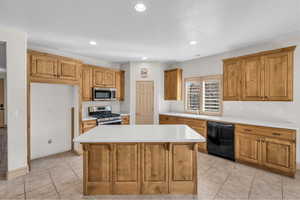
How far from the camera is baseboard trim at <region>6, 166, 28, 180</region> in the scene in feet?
9.09

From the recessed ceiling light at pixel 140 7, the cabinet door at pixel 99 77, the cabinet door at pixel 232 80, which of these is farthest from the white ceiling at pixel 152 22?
the cabinet door at pixel 99 77

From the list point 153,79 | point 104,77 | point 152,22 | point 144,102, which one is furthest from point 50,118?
point 152,22

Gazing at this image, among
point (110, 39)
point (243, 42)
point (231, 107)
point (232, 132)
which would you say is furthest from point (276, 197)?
point (110, 39)

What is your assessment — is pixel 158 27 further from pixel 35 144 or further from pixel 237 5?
pixel 35 144

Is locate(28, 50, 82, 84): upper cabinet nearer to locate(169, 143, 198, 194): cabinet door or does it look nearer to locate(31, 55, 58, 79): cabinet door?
locate(31, 55, 58, 79): cabinet door

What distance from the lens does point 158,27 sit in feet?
9.00

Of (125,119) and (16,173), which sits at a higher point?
(125,119)

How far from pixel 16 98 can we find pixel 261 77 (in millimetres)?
4728

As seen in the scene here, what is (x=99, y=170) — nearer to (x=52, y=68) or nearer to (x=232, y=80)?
(x=52, y=68)

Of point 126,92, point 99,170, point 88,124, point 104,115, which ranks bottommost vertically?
point 99,170

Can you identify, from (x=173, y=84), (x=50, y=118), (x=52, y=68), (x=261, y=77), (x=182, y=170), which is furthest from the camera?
(x=173, y=84)

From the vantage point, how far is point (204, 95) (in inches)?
191

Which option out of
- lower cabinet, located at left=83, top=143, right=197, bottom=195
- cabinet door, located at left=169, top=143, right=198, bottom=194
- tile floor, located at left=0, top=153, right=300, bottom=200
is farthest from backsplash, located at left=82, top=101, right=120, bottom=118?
cabinet door, located at left=169, top=143, right=198, bottom=194

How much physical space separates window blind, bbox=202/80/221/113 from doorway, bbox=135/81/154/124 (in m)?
1.67
